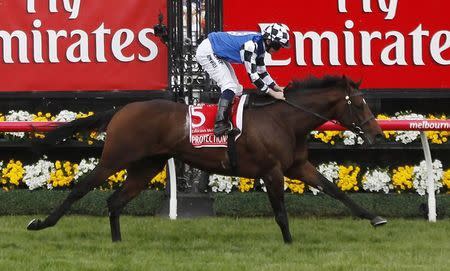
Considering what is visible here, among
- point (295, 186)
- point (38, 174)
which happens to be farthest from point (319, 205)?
point (38, 174)

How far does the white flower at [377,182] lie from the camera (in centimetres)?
995

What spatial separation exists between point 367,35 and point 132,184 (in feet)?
10.3

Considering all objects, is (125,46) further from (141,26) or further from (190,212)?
(190,212)

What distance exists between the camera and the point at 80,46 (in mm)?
10305

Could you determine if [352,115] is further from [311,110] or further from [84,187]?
[84,187]

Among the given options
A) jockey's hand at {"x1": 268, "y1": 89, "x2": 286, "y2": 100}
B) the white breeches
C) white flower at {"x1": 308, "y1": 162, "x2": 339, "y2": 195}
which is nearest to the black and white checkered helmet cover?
jockey's hand at {"x1": 268, "y1": 89, "x2": 286, "y2": 100}

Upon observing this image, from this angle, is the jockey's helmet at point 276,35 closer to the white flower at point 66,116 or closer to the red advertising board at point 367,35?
the red advertising board at point 367,35

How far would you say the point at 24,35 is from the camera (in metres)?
10.4

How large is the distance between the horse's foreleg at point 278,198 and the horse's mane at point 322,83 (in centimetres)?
81

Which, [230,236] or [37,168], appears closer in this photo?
[230,236]

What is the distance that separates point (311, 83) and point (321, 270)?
217 centimetres

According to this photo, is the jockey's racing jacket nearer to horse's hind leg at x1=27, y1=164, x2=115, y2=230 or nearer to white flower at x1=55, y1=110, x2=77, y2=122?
horse's hind leg at x1=27, y1=164, x2=115, y2=230

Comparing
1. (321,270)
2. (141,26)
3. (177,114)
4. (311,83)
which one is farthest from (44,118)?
(321,270)

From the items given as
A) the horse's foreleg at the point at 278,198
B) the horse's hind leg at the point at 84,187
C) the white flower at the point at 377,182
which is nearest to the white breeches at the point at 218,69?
the horse's foreleg at the point at 278,198
